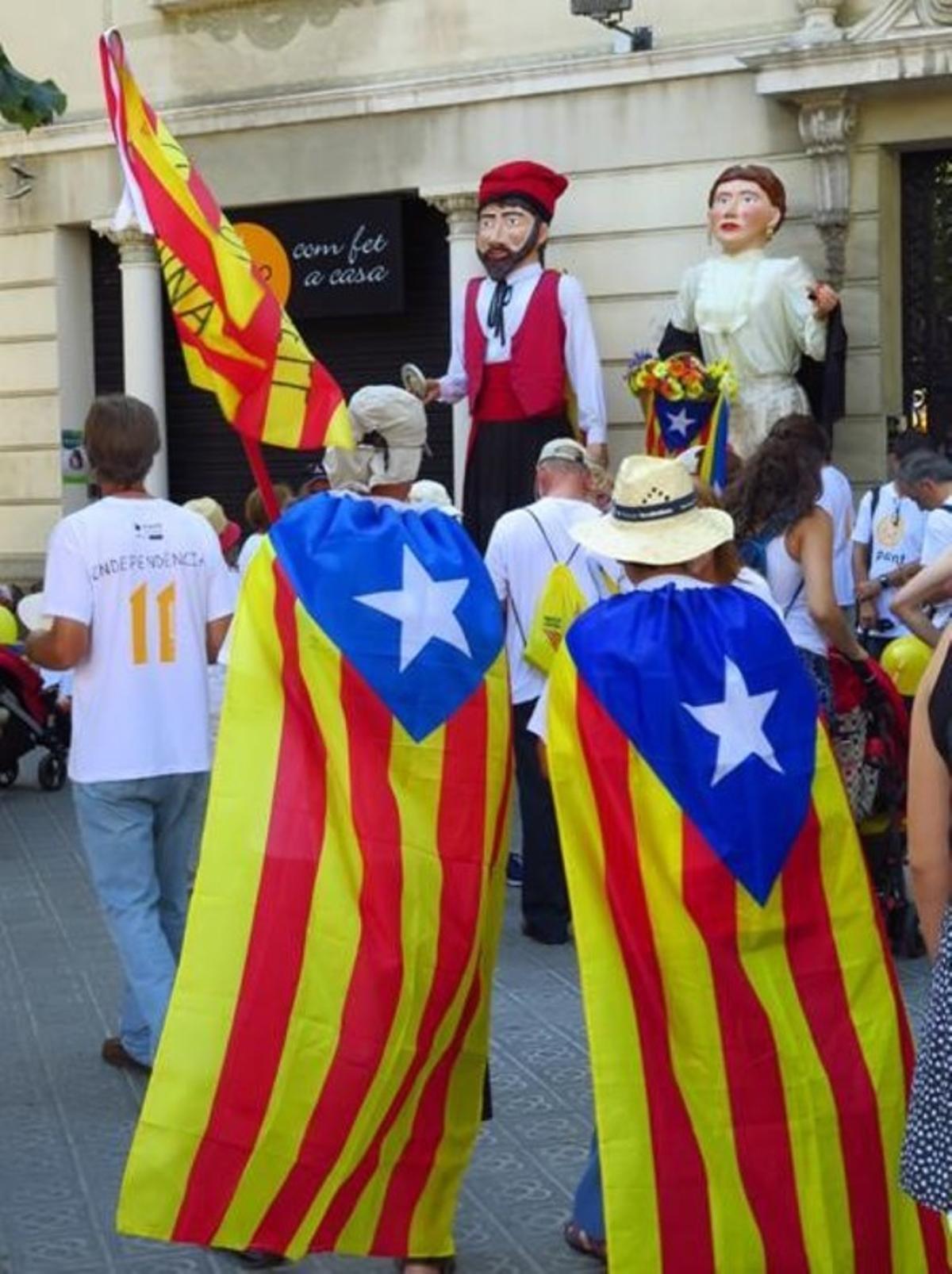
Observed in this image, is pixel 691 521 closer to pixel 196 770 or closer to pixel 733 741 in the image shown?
pixel 733 741

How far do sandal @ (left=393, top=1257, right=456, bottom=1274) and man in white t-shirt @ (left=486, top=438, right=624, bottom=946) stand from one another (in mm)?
3475

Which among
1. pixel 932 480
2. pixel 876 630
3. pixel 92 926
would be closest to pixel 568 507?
pixel 932 480

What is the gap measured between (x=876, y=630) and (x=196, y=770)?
18.5 ft

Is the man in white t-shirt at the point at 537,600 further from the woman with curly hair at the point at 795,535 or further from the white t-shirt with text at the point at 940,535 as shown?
the white t-shirt with text at the point at 940,535

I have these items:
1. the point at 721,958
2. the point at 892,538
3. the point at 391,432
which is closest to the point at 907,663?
the point at 892,538

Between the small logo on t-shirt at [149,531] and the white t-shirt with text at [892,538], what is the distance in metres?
5.35

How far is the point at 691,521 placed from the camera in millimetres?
A: 4691

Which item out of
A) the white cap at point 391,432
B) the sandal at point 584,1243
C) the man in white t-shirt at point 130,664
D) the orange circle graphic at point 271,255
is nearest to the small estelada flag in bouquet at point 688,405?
the man in white t-shirt at point 130,664

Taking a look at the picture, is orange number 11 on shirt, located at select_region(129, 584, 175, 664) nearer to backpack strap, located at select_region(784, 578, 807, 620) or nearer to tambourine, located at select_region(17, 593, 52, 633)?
tambourine, located at select_region(17, 593, 52, 633)

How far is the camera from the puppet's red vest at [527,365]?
1097 cm

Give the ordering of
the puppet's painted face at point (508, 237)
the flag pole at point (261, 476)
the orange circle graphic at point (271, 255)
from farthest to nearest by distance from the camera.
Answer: the orange circle graphic at point (271, 255) → the puppet's painted face at point (508, 237) → the flag pole at point (261, 476)

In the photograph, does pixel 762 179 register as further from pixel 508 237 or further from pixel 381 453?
pixel 381 453

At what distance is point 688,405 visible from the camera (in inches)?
417

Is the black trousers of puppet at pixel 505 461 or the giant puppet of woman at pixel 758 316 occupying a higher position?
the giant puppet of woman at pixel 758 316
